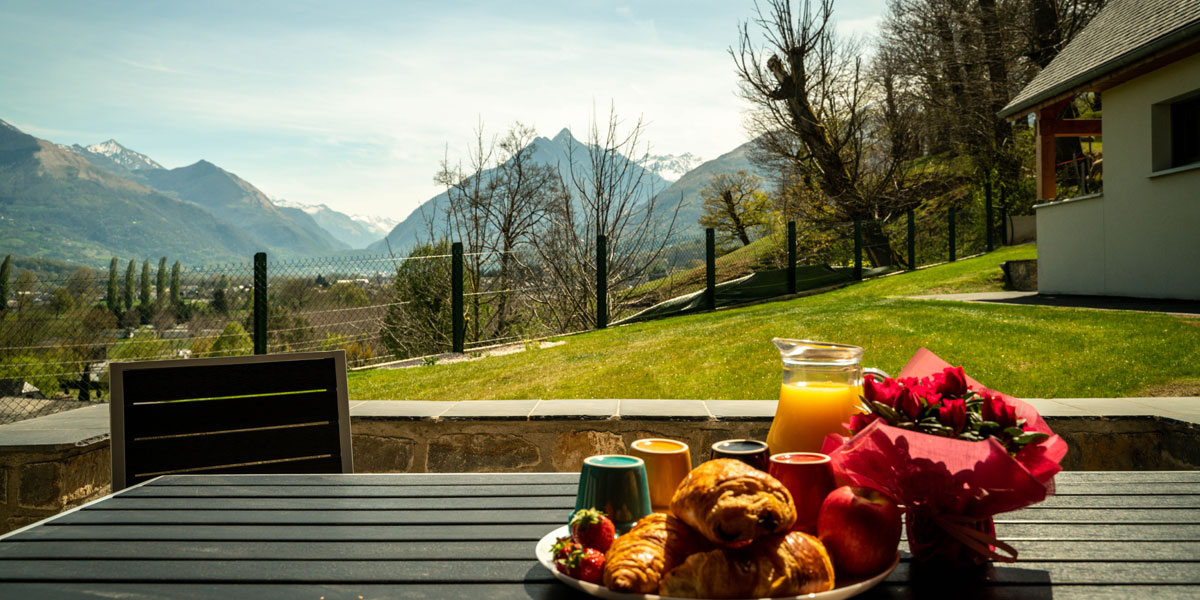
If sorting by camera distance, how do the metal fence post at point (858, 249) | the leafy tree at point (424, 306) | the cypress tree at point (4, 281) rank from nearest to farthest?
the cypress tree at point (4, 281) < the leafy tree at point (424, 306) < the metal fence post at point (858, 249)

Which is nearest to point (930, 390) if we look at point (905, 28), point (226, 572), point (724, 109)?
point (226, 572)

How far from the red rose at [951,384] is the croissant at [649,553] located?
0.40m

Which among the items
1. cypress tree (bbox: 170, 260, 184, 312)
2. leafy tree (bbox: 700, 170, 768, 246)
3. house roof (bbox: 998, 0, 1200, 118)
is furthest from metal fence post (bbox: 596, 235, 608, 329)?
leafy tree (bbox: 700, 170, 768, 246)

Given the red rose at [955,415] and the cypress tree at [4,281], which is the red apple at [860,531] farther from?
the cypress tree at [4,281]

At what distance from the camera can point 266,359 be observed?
191 cm

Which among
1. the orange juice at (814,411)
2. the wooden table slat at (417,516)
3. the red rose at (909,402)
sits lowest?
the wooden table slat at (417,516)

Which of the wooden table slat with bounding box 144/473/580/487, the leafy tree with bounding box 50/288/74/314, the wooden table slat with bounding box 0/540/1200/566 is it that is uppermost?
the leafy tree with bounding box 50/288/74/314

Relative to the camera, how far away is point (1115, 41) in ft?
29.9

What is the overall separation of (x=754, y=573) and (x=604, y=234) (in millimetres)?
11860

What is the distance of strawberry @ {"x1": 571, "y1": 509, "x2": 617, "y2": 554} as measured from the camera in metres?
0.85

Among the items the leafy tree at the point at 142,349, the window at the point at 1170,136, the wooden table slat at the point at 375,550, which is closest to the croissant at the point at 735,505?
the wooden table slat at the point at 375,550

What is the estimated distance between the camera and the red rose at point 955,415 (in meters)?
0.83

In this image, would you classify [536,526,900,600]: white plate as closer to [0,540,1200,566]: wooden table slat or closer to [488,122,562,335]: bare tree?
[0,540,1200,566]: wooden table slat

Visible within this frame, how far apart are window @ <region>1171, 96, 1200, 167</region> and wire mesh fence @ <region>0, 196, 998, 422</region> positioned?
232 inches
